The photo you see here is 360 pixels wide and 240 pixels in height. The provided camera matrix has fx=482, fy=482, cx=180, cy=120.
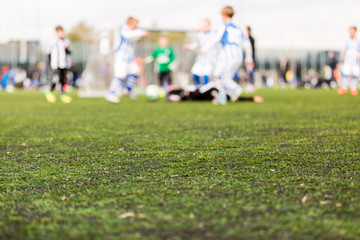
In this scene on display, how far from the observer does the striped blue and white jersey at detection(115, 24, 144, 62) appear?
1198 cm

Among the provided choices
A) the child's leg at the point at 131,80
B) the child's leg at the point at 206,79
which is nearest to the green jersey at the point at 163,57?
the child's leg at the point at 131,80

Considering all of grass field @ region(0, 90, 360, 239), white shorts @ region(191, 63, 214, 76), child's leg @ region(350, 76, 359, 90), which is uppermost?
white shorts @ region(191, 63, 214, 76)

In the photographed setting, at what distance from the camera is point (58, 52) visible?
13.1m

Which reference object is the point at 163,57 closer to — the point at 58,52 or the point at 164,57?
the point at 164,57

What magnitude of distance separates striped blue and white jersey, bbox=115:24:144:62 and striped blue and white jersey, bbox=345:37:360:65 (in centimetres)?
718

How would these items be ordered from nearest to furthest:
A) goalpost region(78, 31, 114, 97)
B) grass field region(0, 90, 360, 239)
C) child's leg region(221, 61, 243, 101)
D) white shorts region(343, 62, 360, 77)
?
grass field region(0, 90, 360, 239) → child's leg region(221, 61, 243, 101) → white shorts region(343, 62, 360, 77) → goalpost region(78, 31, 114, 97)

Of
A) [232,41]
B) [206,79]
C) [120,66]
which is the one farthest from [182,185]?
[206,79]

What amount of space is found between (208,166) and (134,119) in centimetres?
429

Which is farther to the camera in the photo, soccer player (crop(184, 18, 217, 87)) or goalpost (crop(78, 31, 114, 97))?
goalpost (crop(78, 31, 114, 97))

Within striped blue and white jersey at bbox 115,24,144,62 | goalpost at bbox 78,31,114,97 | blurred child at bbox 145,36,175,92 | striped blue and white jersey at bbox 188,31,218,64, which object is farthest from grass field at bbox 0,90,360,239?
goalpost at bbox 78,31,114,97

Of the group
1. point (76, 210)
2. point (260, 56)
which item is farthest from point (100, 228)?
point (260, 56)

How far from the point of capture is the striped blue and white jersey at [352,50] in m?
15.4

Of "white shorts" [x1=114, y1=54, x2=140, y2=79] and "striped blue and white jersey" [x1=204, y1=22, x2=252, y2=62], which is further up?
"striped blue and white jersey" [x1=204, y1=22, x2=252, y2=62]

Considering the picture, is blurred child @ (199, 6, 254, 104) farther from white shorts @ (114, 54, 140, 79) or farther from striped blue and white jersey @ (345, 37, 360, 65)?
striped blue and white jersey @ (345, 37, 360, 65)
